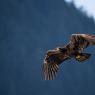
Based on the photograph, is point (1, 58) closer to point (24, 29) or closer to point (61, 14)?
point (24, 29)

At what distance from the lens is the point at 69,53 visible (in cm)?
602

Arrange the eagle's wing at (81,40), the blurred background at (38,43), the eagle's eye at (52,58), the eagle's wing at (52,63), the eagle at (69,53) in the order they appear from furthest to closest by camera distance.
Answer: the blurred background at (38,43)
the eagle's eye at (52,58)
the eagle's wing at (52,63)
the eagle at (69,53)
the eagle's wing at (81,40)

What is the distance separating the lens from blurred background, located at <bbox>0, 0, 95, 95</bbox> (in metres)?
40.4

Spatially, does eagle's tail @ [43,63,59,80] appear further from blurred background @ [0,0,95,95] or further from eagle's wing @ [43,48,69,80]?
blurred background @ [0,0,95,95]

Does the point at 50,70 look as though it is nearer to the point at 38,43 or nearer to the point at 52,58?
the point at 52,58

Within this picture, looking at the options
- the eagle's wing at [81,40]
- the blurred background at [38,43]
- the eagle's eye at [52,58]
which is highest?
the blurred background at [38,43]

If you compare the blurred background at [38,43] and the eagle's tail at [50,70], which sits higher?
the blurred background at [38,43]

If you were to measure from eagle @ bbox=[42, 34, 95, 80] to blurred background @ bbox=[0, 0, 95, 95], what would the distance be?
106 feet

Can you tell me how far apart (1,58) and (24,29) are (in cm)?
327

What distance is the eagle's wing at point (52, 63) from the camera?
638 cm

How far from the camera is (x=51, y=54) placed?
6465 mm

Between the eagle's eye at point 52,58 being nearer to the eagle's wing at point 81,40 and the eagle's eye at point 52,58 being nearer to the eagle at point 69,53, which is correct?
the eagle at point 69,53

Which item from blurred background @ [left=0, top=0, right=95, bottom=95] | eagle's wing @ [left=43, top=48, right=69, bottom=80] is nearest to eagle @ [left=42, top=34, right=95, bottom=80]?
eagle's wing @ [left=43, top=48, right=69, bottom=80]

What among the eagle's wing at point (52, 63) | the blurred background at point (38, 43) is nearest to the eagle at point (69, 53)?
the eagle's wing at point (52, 63)
